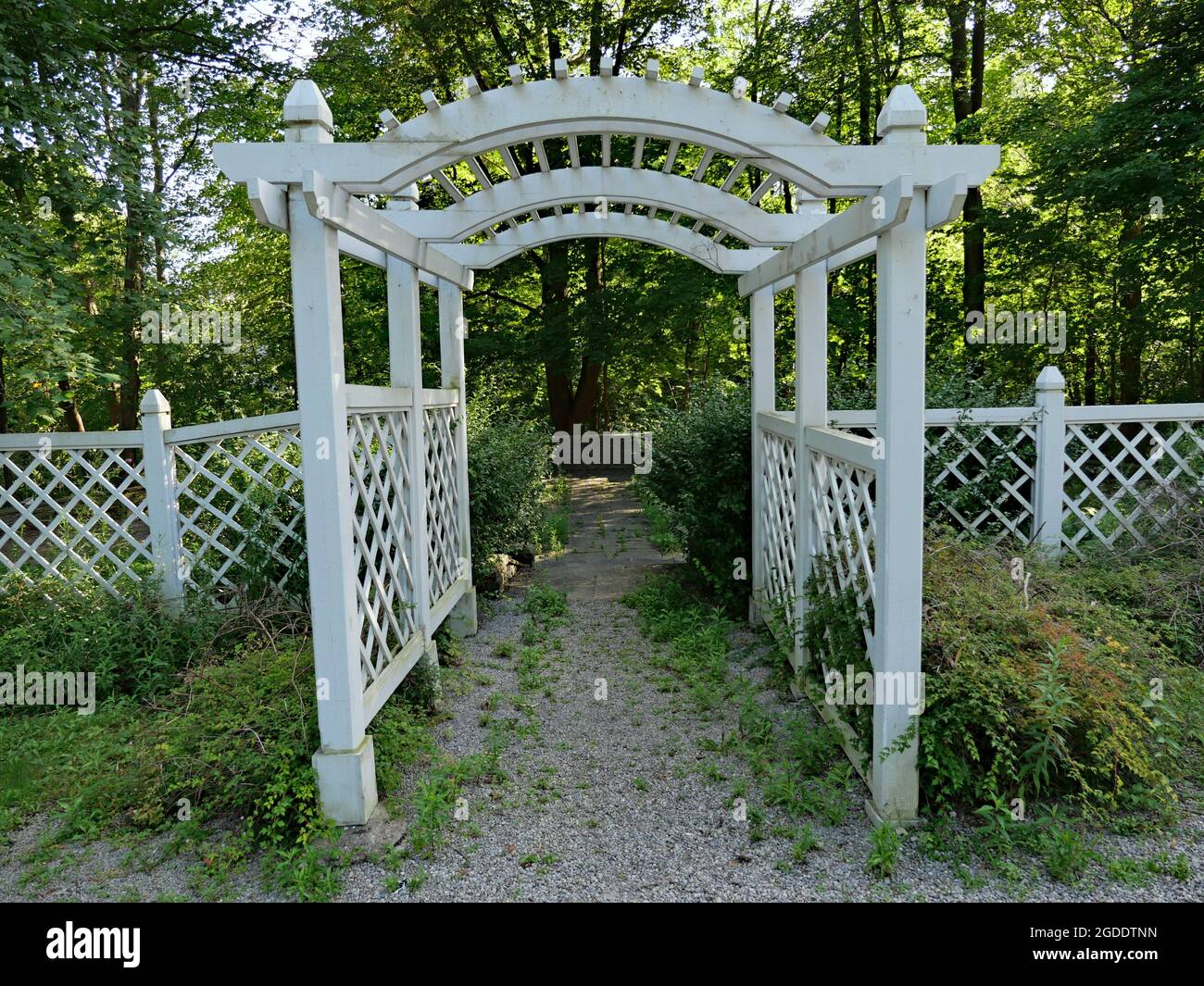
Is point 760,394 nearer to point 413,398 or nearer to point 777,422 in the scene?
point 777,422

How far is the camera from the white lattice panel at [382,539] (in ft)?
10.3

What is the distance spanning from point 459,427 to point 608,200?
5.96 ft

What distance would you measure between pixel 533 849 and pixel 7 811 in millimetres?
1958

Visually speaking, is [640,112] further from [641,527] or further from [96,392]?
[96,392]

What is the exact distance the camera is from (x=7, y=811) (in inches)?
116

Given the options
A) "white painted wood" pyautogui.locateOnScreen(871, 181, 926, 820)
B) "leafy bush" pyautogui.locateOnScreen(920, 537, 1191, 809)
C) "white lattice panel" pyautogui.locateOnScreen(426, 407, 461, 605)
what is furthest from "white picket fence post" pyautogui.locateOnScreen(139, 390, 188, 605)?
"leafy bush" pyautogui.locateOnScreen(920, 537, 1191, 809)

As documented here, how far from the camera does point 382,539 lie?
11.2 feet

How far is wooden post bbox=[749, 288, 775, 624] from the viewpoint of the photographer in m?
4.93

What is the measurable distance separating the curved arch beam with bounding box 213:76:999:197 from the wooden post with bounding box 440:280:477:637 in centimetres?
250

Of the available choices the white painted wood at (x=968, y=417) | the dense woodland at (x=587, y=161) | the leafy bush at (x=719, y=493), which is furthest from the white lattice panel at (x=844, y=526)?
Result: the dense woodland at (x=587, y=161)

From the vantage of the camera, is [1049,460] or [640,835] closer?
[640,835]

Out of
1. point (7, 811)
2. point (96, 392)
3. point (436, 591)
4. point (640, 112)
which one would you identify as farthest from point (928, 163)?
point (96, 392)

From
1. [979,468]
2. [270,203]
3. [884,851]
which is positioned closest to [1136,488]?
[979,468]

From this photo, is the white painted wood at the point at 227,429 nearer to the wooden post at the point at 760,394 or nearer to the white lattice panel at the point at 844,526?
the wooden post at the point at 760,394
